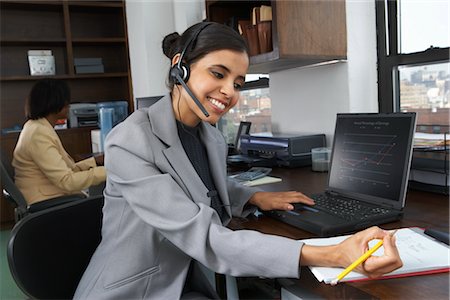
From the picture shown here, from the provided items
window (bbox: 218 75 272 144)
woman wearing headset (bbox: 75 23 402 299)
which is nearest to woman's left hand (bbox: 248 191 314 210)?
woman wearing headset (bbox: 75 23 402 299)

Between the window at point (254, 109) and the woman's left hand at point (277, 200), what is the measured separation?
1.28 m

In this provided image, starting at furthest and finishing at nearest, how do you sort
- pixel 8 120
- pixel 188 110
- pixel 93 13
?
pixel 93 13, pixel 8 120, pixel 188 110

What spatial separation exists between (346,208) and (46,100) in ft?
7.36

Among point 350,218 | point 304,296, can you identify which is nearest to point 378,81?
point 350,218

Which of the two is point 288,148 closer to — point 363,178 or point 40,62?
point 363,178

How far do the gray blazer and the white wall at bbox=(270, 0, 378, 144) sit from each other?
3.32 feet

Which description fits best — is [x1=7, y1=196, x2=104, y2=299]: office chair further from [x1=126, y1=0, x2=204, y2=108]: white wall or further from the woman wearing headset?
[x1=126, y1=0, x2=204, y2=108]: white wall

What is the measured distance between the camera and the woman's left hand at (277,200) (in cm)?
117

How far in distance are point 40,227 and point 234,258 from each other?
22.4 inches

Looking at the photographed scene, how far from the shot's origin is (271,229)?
3.57 ft

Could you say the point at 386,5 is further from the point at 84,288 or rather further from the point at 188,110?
the point at 84,288

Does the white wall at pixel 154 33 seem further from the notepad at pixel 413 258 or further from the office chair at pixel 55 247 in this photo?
the notepad at pixel 413 258

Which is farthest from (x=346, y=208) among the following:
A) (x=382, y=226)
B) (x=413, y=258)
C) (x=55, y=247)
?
(x=55, y=247)

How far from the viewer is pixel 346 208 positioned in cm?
110
